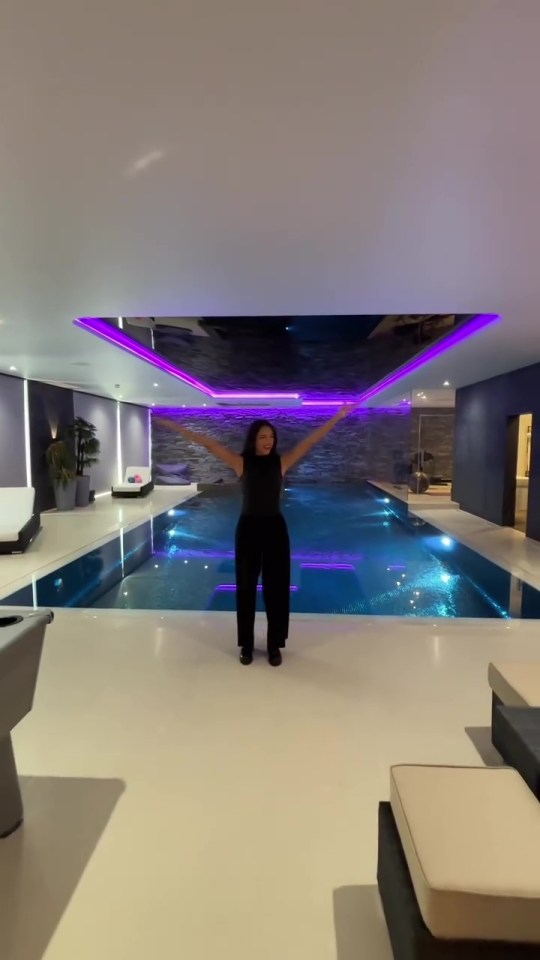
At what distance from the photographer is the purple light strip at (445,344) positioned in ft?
16.9

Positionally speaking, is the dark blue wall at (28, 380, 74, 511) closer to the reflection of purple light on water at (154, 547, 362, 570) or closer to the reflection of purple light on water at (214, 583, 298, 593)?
the reflection of purple light on water at (154, 547, 362, 570)

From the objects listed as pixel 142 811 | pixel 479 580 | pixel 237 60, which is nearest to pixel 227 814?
pixel 142 811

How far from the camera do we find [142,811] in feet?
6.73

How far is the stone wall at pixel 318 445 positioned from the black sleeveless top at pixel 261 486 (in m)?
14.7

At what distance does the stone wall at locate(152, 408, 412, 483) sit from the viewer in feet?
59.7

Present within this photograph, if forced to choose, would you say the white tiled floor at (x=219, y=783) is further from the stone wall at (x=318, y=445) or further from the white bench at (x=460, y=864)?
the stone wall at (x=318, y=445)

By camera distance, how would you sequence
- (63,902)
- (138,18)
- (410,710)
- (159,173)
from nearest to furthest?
1. (138,18)
2. (63,902)
3. (159,173)
4. (410,710)

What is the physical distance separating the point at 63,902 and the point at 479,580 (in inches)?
215

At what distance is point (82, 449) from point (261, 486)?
961 cm

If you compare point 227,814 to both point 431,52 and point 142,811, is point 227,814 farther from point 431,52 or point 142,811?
point 431,52

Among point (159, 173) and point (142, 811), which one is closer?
point (142, 811)

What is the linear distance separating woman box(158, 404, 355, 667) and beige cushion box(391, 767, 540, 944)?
5.69 ft

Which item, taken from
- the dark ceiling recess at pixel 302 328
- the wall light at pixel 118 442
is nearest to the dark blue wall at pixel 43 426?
the wall light at pixel 118 442

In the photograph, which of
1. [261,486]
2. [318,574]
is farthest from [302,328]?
[261,486]
